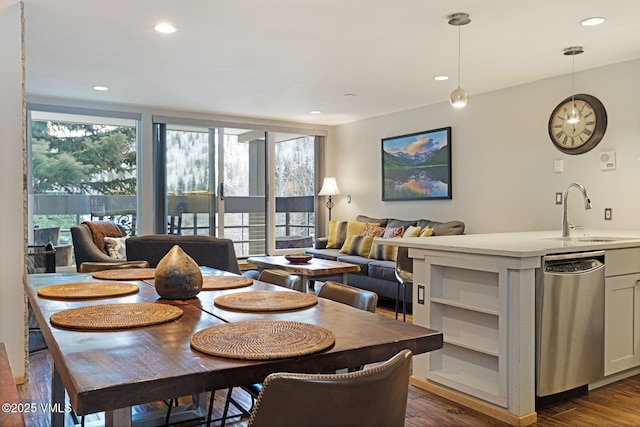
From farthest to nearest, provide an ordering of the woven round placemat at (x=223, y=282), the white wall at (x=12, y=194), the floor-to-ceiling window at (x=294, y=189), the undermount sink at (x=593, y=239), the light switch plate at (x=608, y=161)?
the floor-to-ceiling window at (x=294, y=189), the light switch plate at (x=608, y=161), the undermount sink at (x=593, y=239), the white wall at (x=12, y=194), the woven round placemat at (x=223, y=282)

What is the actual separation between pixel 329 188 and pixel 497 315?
4935 mm

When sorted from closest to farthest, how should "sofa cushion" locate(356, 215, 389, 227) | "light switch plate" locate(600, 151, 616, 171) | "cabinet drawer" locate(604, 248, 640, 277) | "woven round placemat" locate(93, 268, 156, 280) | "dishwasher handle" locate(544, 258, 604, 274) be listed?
"woven round placemat" locate(93, 268, 156, 280)
"dishwasher handle" locate(544, 258, 604, 274)
"cabinet drawer" locate(604, 248, 640, 277)
"light switch plate" locate(600, 151, 616, 171)
"sofa cushion" locate(356, 215, 389, 227)

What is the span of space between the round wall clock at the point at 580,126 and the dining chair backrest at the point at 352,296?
331 centimetres

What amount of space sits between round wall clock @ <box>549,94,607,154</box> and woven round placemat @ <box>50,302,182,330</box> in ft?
13.3

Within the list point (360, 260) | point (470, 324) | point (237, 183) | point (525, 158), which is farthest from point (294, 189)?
point (470, 324)

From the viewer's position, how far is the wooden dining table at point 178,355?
3.43 feet

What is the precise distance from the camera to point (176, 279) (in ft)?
6.34

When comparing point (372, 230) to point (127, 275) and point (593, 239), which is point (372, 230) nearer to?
point (593, 239)

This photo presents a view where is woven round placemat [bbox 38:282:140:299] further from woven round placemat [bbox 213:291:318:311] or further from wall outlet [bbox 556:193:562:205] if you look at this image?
wall outlet [bbox 556:193:562:205]

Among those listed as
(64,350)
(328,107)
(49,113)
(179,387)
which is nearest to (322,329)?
(179,387)

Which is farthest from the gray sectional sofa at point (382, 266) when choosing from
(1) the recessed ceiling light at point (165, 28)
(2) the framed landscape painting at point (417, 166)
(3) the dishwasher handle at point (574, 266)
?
(1) the recessed ceiling light at point (165, 28)

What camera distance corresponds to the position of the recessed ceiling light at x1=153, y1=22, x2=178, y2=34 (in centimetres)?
340

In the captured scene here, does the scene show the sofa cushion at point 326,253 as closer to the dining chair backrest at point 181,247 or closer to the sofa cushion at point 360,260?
the sofa cushion at point 360,260

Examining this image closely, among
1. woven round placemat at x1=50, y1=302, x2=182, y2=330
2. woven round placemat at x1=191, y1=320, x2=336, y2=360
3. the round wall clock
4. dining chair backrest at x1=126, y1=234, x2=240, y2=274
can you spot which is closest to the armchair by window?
dining chair backrest at x1=126, y1=234, x2=240, y2=274
